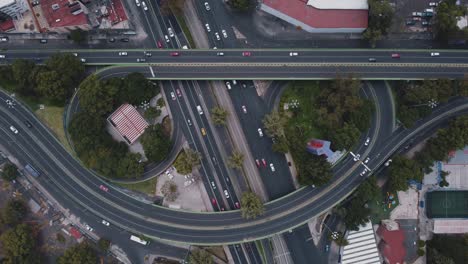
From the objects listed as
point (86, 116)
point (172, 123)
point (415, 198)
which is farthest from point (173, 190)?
point (415, 198)

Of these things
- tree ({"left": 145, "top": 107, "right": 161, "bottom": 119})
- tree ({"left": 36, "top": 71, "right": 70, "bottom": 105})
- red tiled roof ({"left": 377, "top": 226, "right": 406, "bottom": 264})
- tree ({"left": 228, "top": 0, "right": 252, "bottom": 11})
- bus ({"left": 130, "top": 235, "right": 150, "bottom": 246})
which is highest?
tree ({"left": 228, "top": 0, "right": 252, "bottom": 11})

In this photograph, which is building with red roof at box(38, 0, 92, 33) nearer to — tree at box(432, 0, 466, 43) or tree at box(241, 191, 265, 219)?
tree at box(241, 191, 265, 219)

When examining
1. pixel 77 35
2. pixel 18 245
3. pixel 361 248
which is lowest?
pixel 361 248

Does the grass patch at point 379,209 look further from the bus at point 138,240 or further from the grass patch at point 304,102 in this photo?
the bus at point 138,240

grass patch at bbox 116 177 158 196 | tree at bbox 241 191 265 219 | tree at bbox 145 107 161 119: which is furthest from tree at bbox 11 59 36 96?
tree at bbox 241 191 265 219

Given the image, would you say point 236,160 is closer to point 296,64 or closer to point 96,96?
point 296,64

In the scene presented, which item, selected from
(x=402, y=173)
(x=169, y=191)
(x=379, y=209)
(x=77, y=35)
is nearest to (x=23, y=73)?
(x=77, y=35)

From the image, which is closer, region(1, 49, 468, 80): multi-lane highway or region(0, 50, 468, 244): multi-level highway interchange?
region(0, 50, 468, 244): multi-level highway interchange
